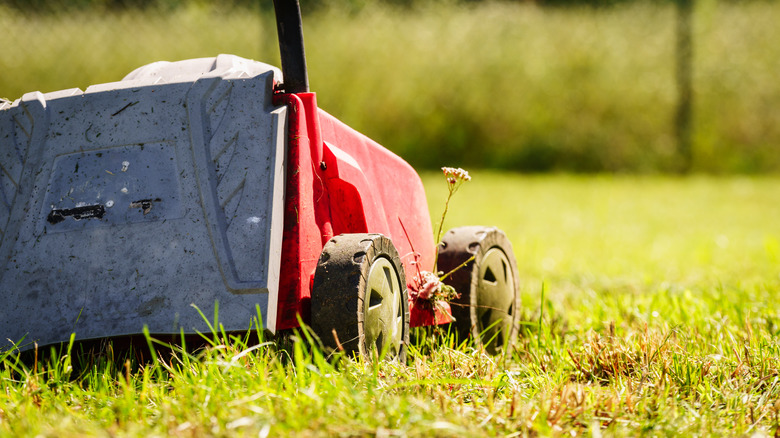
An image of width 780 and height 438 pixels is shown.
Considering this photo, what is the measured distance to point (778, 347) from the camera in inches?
59.4

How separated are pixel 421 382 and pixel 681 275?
2399mm

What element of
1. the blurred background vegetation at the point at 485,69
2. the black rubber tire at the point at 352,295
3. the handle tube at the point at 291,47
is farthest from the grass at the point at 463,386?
the blurred background vegetation at the point at 485,69

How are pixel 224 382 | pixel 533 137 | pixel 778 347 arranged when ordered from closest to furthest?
pixel 224 382 < pixel 778 347 < pixel 533 137

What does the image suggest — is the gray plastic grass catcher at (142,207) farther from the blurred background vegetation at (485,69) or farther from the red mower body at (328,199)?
the blurred background vegetation at (485,69)

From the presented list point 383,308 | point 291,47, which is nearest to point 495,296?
point 383,308

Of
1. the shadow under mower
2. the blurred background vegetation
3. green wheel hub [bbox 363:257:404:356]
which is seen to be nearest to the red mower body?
the shadow under mower

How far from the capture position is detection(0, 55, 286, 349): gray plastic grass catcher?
1.25m

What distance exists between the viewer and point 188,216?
4.19 ft

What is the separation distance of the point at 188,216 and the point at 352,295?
1.07 feet

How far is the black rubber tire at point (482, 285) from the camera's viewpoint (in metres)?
1.64

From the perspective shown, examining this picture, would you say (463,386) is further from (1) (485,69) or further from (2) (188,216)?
(1) (485,69)

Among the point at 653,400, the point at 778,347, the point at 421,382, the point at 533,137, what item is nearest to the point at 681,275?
the point at 778,347

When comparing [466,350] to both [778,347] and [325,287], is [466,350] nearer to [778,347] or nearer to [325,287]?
[325,287]

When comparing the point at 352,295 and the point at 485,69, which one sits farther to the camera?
the point at 485,69
